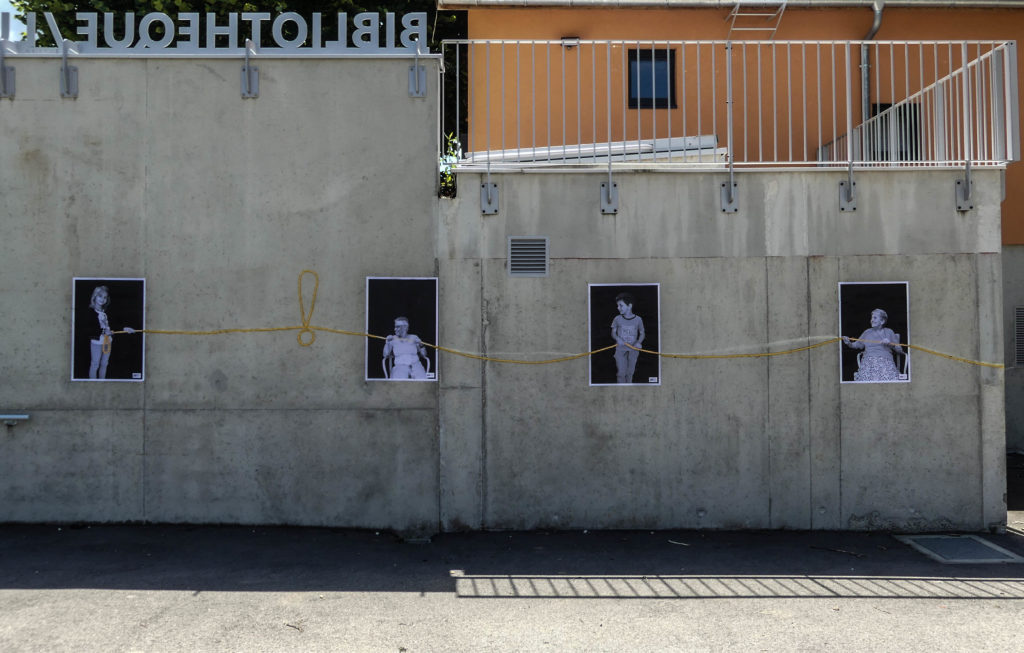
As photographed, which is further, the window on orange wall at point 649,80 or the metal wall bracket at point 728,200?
the window on orange wall at point 649,80

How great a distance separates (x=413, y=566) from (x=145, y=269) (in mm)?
3530

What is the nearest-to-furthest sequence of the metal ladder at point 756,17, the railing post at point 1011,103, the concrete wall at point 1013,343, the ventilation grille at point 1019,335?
the railing post at point 1011,103 < the concrete wall at point 1013,343 < the ventilation grille at point 1019,335 < the metal ladder at point 756,17

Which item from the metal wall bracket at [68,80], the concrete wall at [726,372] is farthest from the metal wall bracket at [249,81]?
the concrete wall at [726,372]

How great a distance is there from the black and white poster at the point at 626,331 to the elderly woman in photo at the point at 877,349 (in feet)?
5.63

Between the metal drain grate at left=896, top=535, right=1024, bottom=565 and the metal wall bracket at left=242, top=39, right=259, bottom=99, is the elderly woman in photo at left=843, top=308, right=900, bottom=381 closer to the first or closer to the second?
the metal drain grate at left=896, top=535, right=1024, bottom=565

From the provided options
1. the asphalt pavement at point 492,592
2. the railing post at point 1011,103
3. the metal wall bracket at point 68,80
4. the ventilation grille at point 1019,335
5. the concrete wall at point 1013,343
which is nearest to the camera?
the asphalt pavement at point 492,592

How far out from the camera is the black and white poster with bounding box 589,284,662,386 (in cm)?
761

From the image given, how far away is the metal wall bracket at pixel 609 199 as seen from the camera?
7.66 m

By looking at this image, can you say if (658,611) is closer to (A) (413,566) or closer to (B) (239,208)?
(A) (413,566)

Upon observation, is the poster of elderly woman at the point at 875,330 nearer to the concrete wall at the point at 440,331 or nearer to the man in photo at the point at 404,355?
the concrete wall at the point at 440,331

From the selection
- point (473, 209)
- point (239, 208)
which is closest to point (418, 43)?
point (473, 209)

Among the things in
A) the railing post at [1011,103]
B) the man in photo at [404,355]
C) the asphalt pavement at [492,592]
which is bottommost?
the asphalt pavement at [492,592]

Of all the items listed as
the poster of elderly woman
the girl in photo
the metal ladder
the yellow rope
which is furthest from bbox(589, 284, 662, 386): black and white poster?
the metal ladder

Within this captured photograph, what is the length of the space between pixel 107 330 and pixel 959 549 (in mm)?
7410
